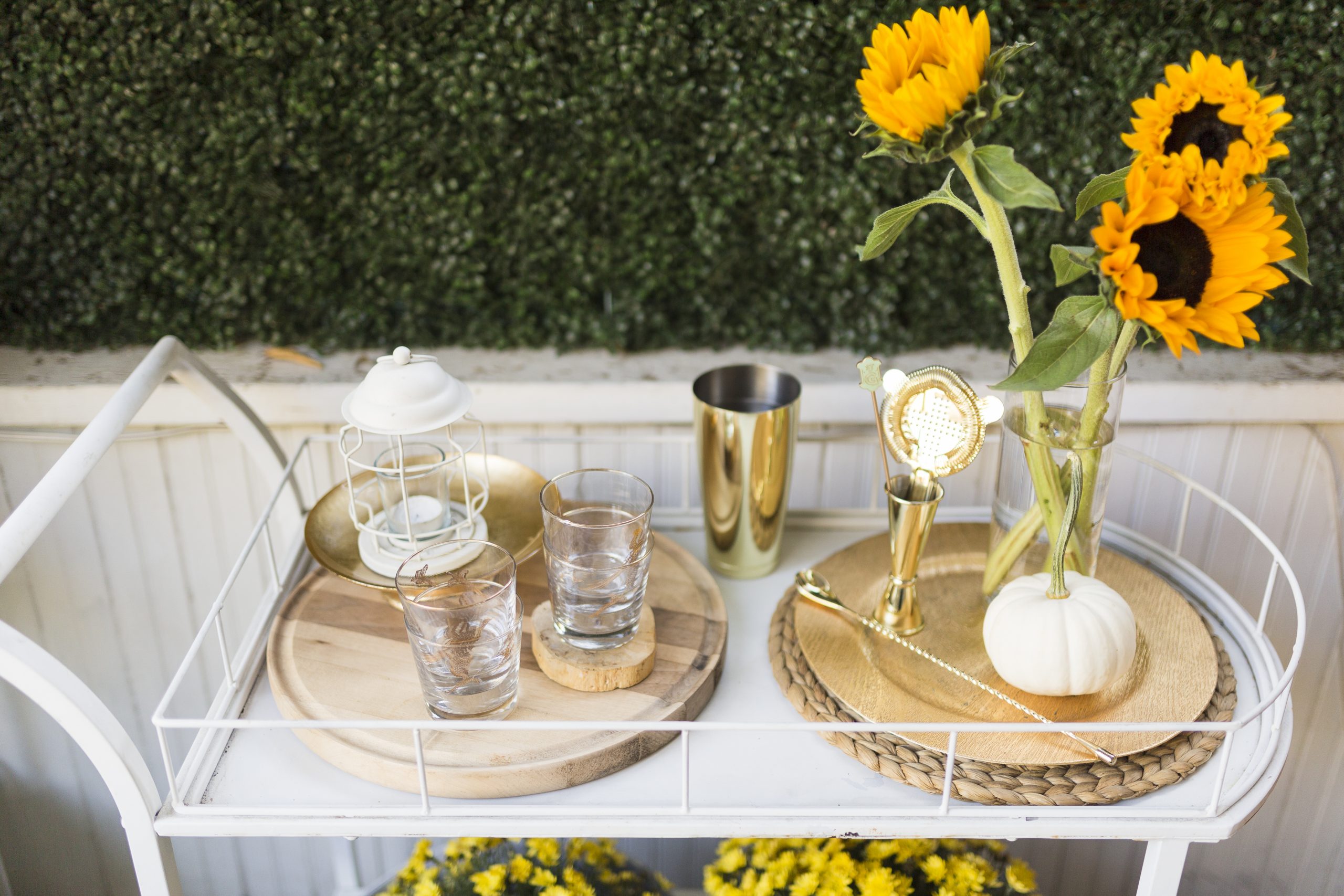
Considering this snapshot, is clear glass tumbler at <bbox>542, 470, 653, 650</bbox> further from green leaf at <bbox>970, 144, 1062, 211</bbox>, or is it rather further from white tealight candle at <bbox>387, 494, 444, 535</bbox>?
green leaf at <bbox>970, 144, 1062, 211</bbox>

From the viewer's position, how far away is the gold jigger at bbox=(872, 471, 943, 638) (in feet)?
3.07

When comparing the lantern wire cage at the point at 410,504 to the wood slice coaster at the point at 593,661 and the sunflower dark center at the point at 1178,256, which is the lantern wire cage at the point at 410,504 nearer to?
the wood slice coaster at the point at 593,661

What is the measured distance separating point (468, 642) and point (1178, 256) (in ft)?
1.96

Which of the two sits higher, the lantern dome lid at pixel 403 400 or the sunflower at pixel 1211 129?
the sunflower at pixel 1211 129

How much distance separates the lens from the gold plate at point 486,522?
98 cm

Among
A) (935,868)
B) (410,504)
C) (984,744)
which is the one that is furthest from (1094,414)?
(410,504)

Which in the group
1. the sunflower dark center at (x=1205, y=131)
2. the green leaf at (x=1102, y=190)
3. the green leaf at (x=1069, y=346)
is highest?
the sunflower dark center at (x=1205, y=131)

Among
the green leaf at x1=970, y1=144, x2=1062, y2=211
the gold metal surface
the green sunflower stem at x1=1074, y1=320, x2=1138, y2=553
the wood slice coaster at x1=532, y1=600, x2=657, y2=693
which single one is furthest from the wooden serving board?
the green leaf at x1=970, y1=144, x2=1062, y2=211

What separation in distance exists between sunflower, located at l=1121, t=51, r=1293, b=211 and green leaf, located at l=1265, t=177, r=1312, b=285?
7 centimetres

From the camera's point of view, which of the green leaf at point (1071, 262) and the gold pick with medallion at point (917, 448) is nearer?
the green leaf at point (1071, 262)

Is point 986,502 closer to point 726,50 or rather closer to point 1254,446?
point 1254,446

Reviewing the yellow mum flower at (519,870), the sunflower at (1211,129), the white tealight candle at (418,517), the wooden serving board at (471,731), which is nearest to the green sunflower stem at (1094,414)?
the sunflower at (1211,129)

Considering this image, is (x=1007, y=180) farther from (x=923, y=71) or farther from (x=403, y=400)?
(x=403, y=400)

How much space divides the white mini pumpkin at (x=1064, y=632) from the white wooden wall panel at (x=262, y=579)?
18.2 inches
